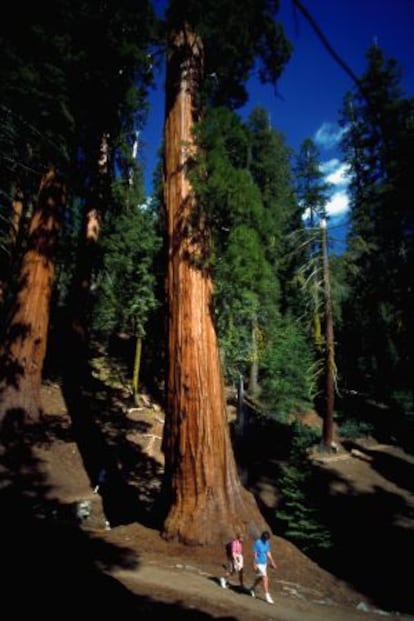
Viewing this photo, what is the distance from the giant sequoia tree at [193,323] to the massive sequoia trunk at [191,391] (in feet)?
0.05

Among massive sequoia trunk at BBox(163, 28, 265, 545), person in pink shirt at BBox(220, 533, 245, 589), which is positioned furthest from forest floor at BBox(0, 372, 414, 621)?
massive sequoia trunk at BBox(163, 28, 265, 545)

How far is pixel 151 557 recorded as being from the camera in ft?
18.6

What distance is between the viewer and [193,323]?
6.36m

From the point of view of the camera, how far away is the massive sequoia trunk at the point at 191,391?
6117mm

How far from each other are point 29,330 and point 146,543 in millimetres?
7336

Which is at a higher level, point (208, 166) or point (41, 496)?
point (208, 166)

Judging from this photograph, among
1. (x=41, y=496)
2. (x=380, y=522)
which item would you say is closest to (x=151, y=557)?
(x=41, y=496)

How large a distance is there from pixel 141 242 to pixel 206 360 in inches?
628

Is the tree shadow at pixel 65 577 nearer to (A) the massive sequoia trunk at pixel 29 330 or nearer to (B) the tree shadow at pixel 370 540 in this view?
(B) the tree shadow at pixel 370 540

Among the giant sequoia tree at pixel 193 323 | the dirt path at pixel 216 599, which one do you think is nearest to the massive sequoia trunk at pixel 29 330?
the giant sequoia tree at pixel 193 323

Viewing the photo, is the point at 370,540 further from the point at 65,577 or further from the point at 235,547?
the point at 65,577

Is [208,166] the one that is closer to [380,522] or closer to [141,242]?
[380,522]

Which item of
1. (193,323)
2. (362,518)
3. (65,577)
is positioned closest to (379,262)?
(362,518)

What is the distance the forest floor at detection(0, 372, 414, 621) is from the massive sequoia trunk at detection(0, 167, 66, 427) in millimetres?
1242
